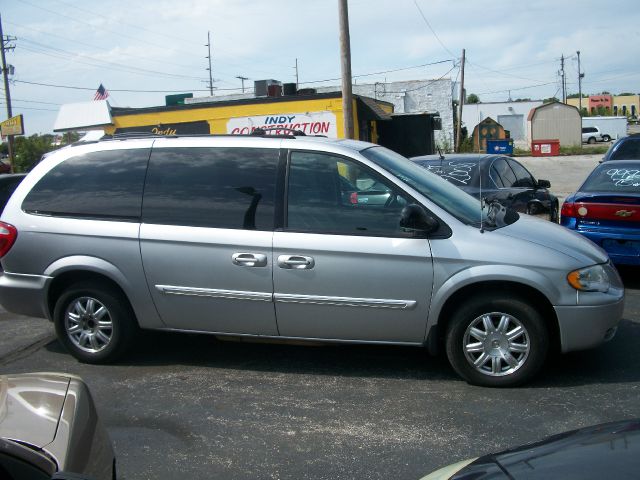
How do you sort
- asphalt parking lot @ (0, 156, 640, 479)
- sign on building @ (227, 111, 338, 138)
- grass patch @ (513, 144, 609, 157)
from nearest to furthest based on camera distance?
asphalt parking lot @ (0, 156, 640, 479)
sign on building @ (227, 111, 338, 138)
grass patch @ (513, 144, 609, 157)

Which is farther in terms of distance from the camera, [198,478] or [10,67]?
[10,67]

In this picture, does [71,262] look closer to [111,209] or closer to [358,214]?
[111,209]

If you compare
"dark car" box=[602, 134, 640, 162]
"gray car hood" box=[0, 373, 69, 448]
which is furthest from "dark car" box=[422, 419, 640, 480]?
"dark car" box=[602, 134, 640, 162]

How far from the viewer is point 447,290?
5.00 meters

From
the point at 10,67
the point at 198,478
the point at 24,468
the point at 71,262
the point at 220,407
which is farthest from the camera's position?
the point at 10,67

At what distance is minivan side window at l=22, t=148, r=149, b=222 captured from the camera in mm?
5684

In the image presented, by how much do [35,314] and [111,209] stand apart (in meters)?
1.15

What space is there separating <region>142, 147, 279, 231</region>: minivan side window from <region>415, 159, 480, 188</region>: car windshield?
14.8 feet

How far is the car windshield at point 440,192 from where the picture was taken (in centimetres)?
530

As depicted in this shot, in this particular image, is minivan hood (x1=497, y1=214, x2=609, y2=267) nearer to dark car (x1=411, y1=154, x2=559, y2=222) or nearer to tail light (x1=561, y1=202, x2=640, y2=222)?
tail light (x1=561, y1=202, x2=640, y2=222)

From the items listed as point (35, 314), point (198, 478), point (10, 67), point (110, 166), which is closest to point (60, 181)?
point (110, 166)

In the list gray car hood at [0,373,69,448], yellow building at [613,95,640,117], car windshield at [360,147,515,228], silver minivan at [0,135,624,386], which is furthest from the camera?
yellow building at [613,95,640,117]

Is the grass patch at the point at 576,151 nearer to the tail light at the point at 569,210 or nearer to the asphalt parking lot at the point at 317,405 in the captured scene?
the tail light at the point at 569,210

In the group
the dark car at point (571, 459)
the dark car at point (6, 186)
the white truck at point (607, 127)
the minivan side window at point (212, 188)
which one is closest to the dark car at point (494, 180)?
the minivan side window at point (212, 188)
